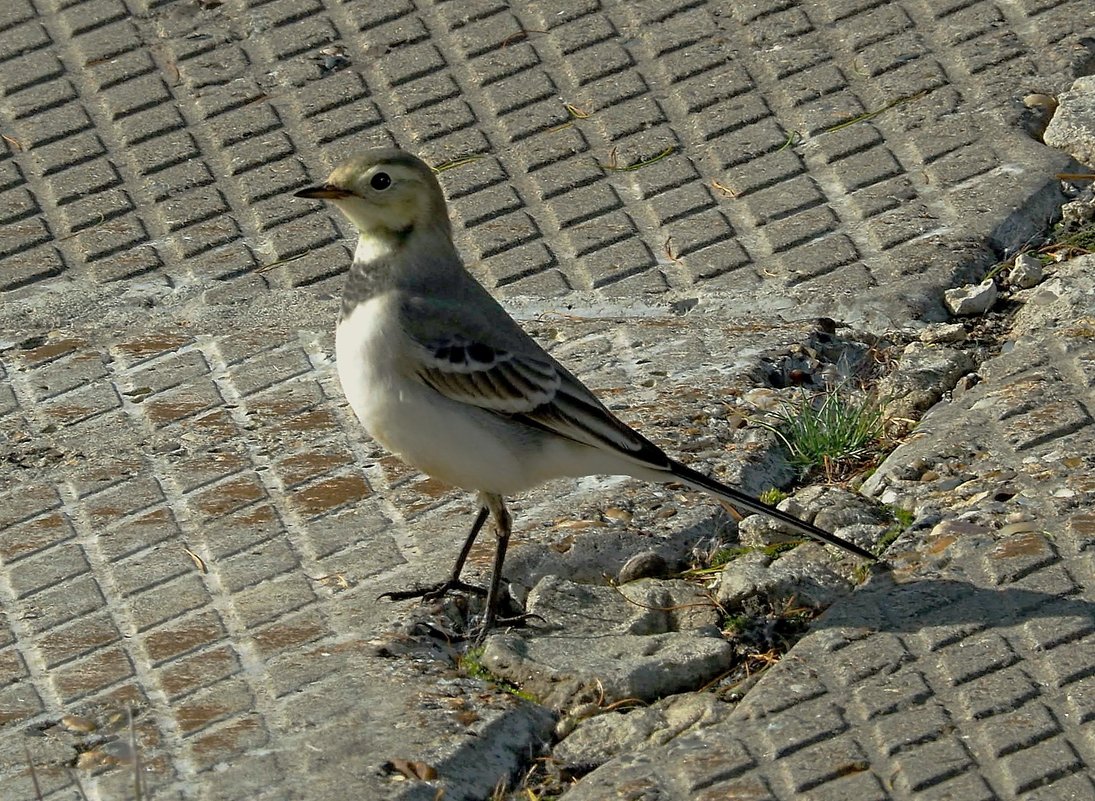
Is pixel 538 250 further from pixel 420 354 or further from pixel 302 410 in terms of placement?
pixel 420 354

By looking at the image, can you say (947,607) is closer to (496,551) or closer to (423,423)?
(496,551)

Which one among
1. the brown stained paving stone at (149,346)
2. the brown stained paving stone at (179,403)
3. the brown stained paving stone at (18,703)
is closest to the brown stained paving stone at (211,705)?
the brown stained paving stone at (18,703)

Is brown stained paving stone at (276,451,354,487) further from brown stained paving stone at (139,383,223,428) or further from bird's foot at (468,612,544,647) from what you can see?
bird's foot at (468,612,544,647)

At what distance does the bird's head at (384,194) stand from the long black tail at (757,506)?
3.11ft

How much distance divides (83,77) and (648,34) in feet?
→ 6.99

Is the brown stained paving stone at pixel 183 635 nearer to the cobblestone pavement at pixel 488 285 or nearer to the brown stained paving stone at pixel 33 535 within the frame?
the cobblestone pavement at pixel 488 285

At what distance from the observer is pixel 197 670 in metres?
4.25

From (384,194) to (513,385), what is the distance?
0.61 metres

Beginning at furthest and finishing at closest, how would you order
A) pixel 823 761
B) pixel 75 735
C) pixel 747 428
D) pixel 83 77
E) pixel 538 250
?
pixel 83 77 < pixel 538 250 < pixel 747 428 < pixel 75 735 < pixel 823 761

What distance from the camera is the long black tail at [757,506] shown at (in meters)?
4.41

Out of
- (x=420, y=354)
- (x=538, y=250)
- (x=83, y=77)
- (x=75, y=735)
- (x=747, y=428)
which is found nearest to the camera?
(x=75, y=735)

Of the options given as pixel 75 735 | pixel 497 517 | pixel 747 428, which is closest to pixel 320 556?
pixel 497 517

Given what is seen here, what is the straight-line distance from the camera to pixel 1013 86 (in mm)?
6230

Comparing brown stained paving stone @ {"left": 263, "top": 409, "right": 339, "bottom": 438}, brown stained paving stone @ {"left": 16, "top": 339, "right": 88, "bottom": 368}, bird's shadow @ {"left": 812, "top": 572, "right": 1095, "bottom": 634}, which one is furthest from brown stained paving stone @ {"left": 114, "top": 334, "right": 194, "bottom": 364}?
bird's shadow @ {"left": 812, "top": 572, "right": 1095, "bottom": 634}
